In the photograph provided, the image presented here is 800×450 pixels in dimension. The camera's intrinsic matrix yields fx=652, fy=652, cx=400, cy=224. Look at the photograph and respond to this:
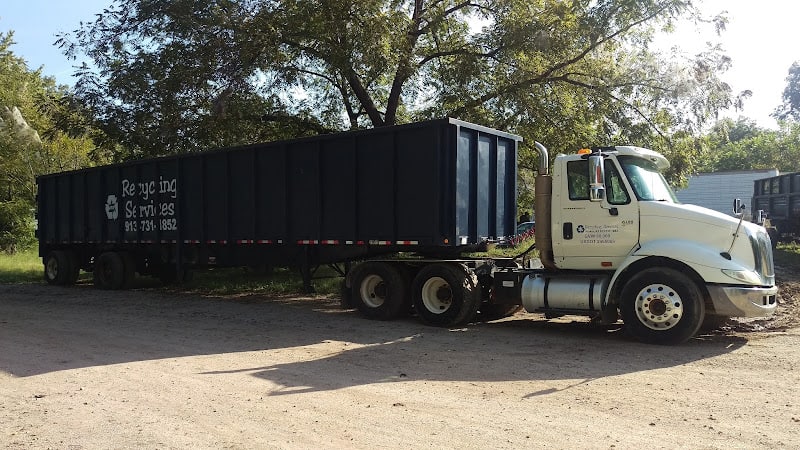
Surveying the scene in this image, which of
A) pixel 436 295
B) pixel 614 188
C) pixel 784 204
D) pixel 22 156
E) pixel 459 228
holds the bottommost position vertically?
pixel 436 295

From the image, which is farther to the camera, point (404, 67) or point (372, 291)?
point (404, 67)

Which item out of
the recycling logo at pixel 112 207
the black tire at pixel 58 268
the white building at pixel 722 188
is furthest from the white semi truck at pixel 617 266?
the white building at pixel 722 188

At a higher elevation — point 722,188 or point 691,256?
point 722,188

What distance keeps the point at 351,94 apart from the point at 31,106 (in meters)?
23.2

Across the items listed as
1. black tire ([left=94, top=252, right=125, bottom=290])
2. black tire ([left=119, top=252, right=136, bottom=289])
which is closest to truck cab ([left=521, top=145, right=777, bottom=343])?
black tire ([left=119, top=252, right=136, bottom=289])

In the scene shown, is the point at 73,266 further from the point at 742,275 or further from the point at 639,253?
the point at 742,275

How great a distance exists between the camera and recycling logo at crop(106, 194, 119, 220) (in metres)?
16.4

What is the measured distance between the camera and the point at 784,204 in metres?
21.8

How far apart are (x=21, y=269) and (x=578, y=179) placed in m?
21.3

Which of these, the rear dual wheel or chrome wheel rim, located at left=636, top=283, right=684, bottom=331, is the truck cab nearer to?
chrome wheel rim, located at left=636, top=283, right=684, bottom=331

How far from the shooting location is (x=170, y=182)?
14906mm

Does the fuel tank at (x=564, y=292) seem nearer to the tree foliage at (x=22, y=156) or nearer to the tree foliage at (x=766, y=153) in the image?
the tree foliage at (x=22, y=156)

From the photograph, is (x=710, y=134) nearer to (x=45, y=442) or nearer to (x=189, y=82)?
(x=189, y=82)

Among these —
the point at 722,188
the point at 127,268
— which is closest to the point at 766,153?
the point at 722,188
